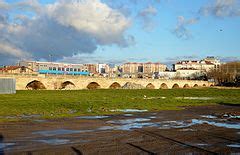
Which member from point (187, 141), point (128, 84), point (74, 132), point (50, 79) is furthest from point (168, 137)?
point (128, 84)

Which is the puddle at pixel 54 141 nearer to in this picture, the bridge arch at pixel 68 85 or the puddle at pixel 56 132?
the puddle at pixel 56 132

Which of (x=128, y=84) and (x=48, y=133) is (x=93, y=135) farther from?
(x=128, y=84)

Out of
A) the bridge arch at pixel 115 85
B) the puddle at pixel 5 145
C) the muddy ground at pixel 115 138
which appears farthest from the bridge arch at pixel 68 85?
the puddle at pixel 5 145

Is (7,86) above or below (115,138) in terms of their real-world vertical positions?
above

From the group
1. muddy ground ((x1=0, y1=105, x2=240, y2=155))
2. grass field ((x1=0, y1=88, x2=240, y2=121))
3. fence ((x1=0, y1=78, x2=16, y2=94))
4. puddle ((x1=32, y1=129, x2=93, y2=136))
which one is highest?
fence ((x1=0, y1=78, x2=16, y2=94))

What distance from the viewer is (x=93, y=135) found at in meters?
15.8

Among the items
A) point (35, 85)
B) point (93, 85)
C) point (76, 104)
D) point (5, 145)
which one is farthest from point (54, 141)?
point (93, 85)

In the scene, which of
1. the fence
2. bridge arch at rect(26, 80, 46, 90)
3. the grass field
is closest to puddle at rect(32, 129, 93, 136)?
the grass field

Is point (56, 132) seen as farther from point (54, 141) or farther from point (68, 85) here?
point (68, 85)

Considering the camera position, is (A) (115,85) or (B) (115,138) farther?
(A) (115,85)

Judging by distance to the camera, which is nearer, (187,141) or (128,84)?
(187,141)

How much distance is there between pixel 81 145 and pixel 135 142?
88.9 inches

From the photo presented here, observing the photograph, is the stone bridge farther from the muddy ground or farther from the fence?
the muddy ground

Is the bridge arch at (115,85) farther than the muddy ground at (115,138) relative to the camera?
Yes
